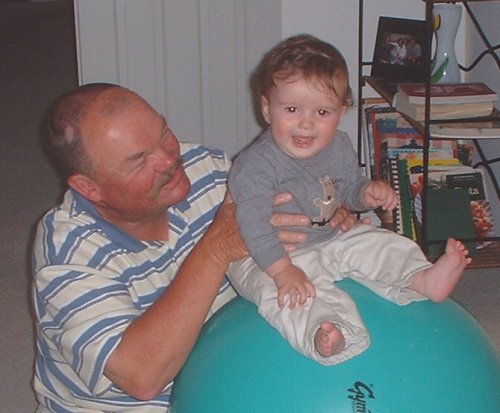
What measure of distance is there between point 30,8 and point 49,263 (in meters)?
7.71

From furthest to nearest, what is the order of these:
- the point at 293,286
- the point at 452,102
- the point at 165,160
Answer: the point at 452,102 < the point at 165,160 < the point at 293,286

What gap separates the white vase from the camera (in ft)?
9.44

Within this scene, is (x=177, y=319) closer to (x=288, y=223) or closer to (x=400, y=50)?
(x=288, y=223)

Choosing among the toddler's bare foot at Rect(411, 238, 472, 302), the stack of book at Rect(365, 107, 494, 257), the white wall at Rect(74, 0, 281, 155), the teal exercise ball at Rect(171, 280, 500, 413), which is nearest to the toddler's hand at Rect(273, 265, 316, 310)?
the teal exercise ball at Rect(171, 280, 500, 413)

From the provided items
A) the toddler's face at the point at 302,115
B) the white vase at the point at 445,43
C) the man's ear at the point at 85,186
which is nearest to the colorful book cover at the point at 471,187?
the white vase at the point at 445,43

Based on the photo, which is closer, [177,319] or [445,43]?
[177,319]

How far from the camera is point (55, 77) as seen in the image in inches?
230

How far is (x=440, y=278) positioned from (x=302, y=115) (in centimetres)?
33

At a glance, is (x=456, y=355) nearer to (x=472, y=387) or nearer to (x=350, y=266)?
(x=472, y=387)

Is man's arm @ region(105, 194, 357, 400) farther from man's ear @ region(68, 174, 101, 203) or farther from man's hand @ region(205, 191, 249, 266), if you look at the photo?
man's ear @ region(68, 174, 101, 203)

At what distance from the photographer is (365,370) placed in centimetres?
134

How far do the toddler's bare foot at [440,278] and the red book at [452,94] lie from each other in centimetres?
117

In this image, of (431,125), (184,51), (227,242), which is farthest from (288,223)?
(184,51)

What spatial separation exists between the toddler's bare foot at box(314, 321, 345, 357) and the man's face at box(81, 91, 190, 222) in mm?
366
